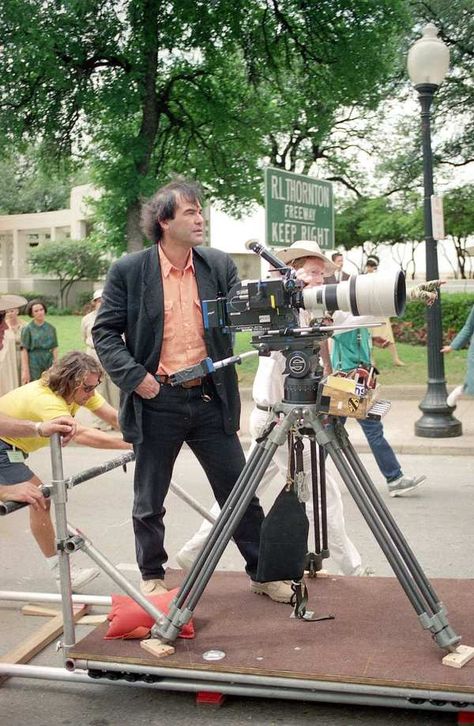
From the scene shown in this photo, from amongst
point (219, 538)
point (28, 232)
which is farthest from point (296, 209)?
point (28, 232)

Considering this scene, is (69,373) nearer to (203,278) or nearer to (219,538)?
(203,278)

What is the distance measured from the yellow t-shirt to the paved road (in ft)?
2.96

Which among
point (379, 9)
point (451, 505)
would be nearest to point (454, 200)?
point (379, 9)

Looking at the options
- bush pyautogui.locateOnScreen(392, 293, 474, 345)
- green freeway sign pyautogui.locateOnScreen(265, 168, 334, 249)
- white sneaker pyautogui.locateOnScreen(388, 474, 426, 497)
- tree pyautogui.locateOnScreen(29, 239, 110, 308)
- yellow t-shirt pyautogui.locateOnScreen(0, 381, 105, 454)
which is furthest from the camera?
tree pyautogui.locateOnScreen(29, 239, 110, 308)

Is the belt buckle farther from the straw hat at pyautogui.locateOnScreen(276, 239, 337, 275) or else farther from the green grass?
the green grass

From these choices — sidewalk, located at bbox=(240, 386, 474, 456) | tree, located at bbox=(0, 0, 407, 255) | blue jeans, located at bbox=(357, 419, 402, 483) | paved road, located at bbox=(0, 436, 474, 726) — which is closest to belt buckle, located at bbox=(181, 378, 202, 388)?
paved road, located at bbox=(0, 436, 474, 726)

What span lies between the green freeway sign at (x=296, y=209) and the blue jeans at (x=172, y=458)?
4.71 meters

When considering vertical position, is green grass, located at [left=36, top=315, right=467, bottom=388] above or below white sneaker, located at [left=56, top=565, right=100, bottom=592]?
above

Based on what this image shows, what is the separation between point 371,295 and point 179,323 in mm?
1091

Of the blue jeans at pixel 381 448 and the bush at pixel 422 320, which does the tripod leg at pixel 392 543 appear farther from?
→ the bush at pixel 422 320

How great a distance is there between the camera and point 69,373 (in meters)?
4.71

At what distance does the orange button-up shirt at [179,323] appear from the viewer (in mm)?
4172

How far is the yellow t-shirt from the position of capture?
15.3 ft

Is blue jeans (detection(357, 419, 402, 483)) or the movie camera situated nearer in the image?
the movie camera
